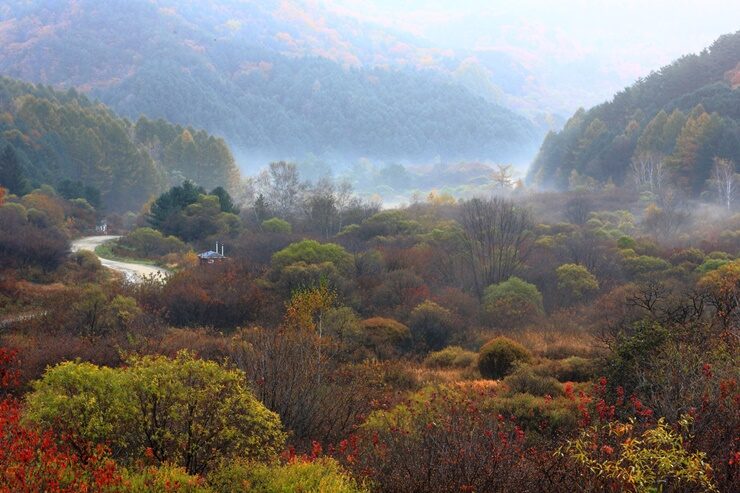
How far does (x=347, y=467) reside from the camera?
765 cm

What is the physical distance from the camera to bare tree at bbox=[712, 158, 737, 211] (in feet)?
178

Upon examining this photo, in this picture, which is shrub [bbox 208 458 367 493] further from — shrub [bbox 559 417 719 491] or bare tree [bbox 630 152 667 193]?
bare tree [bbox 630 152 667 193]

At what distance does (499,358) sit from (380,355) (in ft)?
13.4

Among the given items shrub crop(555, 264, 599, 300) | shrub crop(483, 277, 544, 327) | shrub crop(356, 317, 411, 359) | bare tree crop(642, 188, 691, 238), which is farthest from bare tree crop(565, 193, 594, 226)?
shrub crop(356, 317, 411, 359)

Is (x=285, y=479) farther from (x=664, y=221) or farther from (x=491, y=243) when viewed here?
(x=664, y=221)

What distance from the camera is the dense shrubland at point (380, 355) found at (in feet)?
22.3

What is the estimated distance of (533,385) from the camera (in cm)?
1440

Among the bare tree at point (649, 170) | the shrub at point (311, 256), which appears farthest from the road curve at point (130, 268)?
the bare tree at point (649, 170)

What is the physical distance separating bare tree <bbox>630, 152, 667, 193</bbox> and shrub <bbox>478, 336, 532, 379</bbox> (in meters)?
48.0

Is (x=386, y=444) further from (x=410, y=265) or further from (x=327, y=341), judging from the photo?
(x=410, y=265)

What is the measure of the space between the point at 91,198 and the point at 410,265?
1629 inches

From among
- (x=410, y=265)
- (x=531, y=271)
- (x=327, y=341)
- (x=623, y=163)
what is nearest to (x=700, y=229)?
(x=531, y=271)

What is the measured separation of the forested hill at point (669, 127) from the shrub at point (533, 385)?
52744mm

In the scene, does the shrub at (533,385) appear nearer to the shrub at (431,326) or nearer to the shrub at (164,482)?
the shrub at (431,326)
